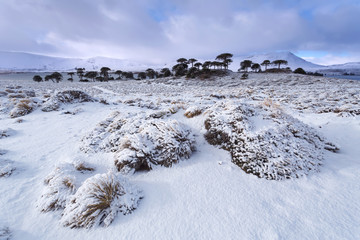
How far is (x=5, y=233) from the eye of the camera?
79.4 inches

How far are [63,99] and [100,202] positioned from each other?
34.3ft

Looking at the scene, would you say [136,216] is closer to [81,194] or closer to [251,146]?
[81,194]

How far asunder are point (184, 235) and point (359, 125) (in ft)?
22.2

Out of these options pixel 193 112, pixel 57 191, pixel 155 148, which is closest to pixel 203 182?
pixel 155 148

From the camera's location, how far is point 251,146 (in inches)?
125

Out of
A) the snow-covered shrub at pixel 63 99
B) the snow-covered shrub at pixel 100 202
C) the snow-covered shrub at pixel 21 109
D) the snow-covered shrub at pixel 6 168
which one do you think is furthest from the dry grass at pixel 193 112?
the snow-covered shrub at pixel 21 109

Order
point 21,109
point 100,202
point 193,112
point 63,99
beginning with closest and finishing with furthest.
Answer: point 100,202 → point 193,112 → point 21,109 → point 63,99

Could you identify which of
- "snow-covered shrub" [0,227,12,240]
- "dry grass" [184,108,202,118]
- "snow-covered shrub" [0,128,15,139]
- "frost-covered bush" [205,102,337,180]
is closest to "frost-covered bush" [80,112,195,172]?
"frost-covered bush" [205,102,337,180]

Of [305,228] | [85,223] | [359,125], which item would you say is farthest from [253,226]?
Answer: [359,125]

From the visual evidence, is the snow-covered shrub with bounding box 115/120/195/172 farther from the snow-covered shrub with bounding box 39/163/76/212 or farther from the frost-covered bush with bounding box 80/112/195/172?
the snow-covered shrub with bounding box 39/163/76/212

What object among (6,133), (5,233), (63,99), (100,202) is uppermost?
(63,99)

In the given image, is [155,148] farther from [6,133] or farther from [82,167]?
[6,133]

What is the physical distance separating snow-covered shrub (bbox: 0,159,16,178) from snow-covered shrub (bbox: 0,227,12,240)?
1768mm

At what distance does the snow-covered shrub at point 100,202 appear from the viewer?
2129 millimetres
